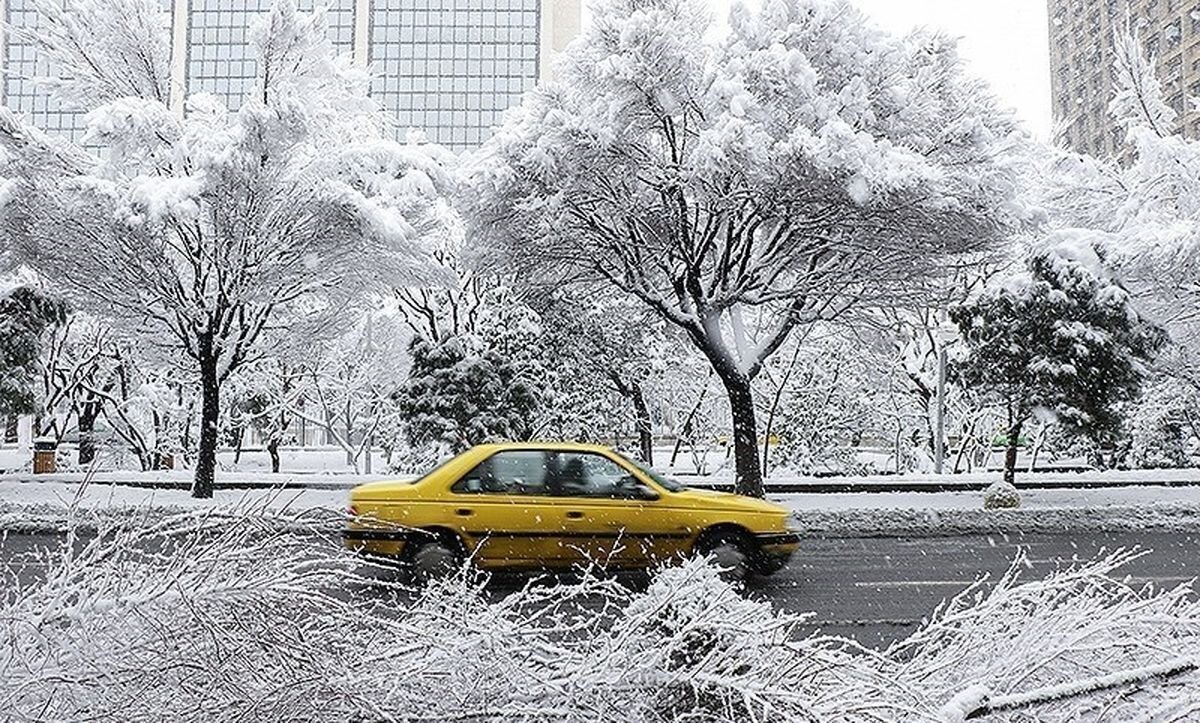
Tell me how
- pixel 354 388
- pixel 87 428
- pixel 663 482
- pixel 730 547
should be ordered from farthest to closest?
pixel 354 388, pixel 87 428, pixel 663 482, pixel 730 547

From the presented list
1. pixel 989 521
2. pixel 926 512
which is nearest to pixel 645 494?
pixel 926 512

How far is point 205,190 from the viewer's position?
16.1 m

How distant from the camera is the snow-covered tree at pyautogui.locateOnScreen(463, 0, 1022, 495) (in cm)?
1505

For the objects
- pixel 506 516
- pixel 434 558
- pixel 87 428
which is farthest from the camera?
pixel 87 428

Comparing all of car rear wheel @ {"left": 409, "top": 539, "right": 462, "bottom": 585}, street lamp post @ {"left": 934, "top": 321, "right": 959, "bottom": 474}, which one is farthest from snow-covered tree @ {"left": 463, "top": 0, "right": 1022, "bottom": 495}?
car rear wheel @ {"left": 409, "top": 539, "right": 462, "bottom": 585}

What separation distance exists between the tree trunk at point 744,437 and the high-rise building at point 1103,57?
57.1 meters

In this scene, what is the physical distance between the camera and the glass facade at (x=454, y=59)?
287 feet

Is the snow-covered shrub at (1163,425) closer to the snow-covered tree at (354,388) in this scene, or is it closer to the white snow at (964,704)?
the snow-covered tree at (354,388)

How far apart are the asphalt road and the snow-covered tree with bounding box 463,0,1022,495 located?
4.14 metres

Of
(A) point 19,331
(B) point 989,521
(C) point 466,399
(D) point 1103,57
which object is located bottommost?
(B) point 989,521

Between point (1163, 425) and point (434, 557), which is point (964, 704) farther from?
point (1163, 425)

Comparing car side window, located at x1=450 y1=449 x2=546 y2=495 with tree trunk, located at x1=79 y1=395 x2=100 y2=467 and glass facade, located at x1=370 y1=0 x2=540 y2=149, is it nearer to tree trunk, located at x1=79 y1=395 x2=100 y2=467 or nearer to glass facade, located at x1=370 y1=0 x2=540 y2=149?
tree trunk, located at x1=79 y1=395 x2=100 y2=467

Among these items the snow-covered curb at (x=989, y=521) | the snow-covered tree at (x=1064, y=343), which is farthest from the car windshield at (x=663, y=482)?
the snow-covered tree at (x=1064, y=343)

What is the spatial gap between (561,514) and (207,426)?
10.7 metres
